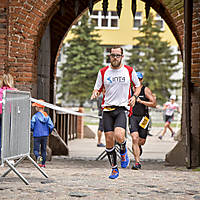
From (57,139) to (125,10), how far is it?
4653 cm

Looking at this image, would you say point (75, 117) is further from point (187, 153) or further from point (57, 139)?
point (187, 153)

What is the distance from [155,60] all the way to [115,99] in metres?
45.5

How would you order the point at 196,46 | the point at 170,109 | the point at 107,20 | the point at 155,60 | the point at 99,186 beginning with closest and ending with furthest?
the point at 99,186 < the point at 196,46 < the point at 170,109 < the point at 155,60 < the point at 107,20

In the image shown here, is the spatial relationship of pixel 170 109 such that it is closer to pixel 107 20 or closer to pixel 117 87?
pixel 117 87

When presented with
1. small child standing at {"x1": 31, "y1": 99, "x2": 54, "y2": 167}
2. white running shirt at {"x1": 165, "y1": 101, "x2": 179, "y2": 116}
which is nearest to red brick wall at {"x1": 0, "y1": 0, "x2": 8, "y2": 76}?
small child standing at {"x1": 31, "y1": 99, "x2": 54, "y2": 167}

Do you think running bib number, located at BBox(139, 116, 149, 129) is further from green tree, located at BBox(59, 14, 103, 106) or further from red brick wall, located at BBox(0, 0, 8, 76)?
green tree, located at BBox(59, 14, 103, 106)

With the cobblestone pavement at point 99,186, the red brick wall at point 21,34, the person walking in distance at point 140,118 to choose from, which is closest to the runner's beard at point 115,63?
the cobblestone pavement at point 99,186

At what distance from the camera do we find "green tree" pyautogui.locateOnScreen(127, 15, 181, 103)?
52.3 meters

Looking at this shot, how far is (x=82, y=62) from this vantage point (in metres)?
52.1

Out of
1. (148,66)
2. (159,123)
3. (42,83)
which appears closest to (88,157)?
(42,83)

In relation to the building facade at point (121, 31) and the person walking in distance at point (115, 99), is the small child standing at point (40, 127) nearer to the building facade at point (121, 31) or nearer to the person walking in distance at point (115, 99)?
the person walking in distance at point (115, 99)

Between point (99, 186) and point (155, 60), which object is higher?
point (155, 60)

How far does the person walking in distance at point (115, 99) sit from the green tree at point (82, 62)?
4370 cm

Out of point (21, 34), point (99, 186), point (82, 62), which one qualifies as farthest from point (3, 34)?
point (82, 62)
